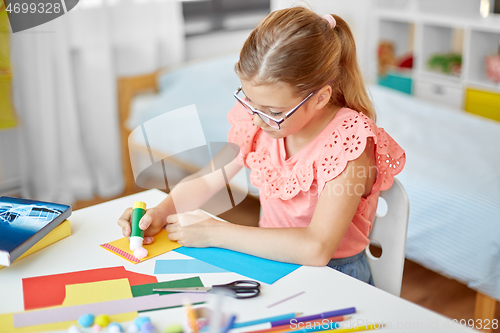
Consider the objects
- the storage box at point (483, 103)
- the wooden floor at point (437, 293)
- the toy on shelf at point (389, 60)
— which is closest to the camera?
the wooden floor at point (437, 293)

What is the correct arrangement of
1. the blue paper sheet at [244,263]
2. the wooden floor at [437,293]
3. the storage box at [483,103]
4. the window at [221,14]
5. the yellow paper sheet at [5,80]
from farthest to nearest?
1. the window at [221,14]
2. the storage box at [483,103]
3. the yellow paper sheet at [5,80]
4. the wooden floor at [437,293]
5. the blue paper sheet at [244,263]

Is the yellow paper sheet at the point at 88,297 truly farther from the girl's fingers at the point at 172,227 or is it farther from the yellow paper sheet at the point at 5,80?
the yellow paper sheet at the point at 5,80

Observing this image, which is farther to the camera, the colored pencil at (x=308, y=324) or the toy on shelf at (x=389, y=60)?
the toy on shelf at (x=389, y=60)

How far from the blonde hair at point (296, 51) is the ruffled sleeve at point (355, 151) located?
0.10 meters

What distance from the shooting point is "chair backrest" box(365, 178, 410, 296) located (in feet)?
3.24

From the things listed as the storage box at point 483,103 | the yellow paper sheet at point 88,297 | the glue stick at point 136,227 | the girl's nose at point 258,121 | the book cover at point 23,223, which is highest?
the girl's nose at point 258,121

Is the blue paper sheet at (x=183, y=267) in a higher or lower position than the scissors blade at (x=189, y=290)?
Result: lower

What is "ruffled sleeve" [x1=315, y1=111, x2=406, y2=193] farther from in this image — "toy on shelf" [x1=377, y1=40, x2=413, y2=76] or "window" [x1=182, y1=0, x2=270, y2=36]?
"toy on shelf" [x1=377, y1=40, x2=413, y2=76]

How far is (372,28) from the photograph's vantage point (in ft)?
10.2

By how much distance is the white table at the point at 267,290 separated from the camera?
0.72 m

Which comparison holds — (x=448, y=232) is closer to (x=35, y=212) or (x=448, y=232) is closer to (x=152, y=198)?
(x=152, y=198)


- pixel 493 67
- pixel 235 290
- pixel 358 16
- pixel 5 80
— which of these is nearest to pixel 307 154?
pixel 235 290

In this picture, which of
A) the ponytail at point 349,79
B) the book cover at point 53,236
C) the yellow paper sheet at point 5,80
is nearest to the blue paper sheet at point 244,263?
the book cover at point 53,236

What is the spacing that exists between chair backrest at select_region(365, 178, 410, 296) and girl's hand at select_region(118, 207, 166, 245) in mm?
435
